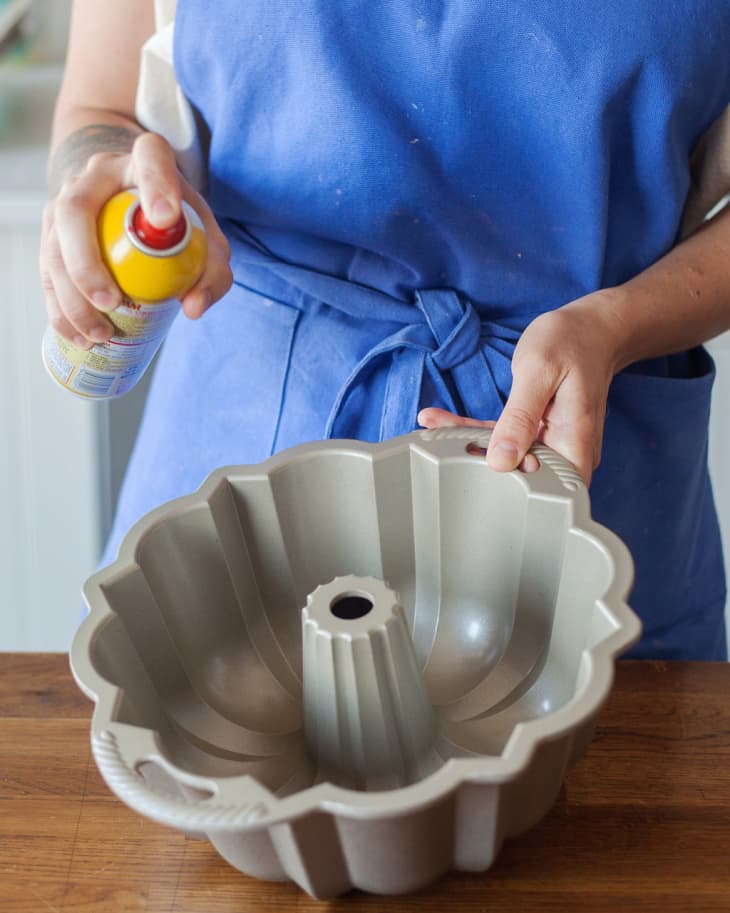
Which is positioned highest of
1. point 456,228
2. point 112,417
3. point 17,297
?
point 456,228

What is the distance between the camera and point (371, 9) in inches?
27.3

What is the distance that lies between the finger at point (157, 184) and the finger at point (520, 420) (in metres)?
0.22

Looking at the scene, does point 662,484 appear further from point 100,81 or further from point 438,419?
point 100,81

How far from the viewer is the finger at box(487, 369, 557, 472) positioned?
0.60m

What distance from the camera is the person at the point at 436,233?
0.68 metres

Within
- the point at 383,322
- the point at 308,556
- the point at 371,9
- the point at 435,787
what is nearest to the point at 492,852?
the point at 435,787

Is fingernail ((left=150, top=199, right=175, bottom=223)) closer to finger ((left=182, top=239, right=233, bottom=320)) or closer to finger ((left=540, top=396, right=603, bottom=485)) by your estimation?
finger ((left=182, top=239, right=233, bottom=320))

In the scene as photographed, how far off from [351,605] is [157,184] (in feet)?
0.87

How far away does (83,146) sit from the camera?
80 cm

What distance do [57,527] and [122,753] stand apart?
3.33ft

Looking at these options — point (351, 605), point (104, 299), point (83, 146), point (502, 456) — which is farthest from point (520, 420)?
point (83, 146)

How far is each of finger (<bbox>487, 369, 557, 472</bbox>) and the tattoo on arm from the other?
1.14 feet

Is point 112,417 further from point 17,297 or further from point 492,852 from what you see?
point 492,852

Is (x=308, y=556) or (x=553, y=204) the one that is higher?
(x=553, y=204)
